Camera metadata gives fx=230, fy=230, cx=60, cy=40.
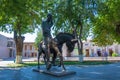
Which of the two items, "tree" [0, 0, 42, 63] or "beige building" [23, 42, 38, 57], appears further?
"beige building" [23, 42, 38, 57]

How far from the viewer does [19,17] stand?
1834cm

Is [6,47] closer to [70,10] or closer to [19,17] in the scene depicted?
[70,10]

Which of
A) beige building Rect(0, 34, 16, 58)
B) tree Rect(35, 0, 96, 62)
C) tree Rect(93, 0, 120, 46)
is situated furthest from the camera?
beige building Rect(0, 34, 16, 58)

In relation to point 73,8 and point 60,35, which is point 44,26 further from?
point 73,8

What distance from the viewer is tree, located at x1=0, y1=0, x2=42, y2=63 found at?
1445 centimetres

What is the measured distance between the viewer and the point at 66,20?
101ft

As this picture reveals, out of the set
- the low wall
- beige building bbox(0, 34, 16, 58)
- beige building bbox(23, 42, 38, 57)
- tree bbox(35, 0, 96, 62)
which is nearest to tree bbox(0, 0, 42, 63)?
tree bbox(35, 0, 96, 62)

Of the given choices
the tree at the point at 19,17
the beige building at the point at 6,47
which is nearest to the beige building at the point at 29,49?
the beige building at the point at 6,47

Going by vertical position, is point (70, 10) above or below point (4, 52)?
above

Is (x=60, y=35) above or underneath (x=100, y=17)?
underneath

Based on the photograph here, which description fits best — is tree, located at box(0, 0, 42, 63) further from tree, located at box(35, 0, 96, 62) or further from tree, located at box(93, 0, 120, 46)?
tree, located at box(93, 0, 120, 46)

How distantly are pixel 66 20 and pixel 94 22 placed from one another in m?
3.77

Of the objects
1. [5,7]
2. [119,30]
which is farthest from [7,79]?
[119,30]

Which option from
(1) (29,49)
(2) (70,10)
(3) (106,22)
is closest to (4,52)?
(1) (29,49)
